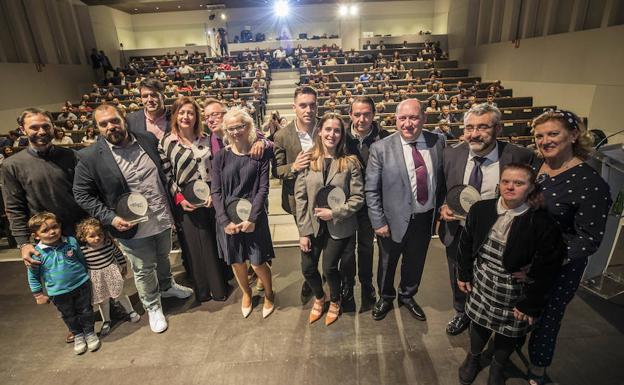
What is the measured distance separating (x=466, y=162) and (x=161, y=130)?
2.10 meters

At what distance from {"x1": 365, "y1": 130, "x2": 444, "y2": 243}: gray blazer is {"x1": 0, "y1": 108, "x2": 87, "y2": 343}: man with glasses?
188cm

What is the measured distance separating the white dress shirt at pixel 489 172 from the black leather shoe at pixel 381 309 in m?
1.00

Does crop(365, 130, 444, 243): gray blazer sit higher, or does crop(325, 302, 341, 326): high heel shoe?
crop(365, 130, 444, 243): gray blazer

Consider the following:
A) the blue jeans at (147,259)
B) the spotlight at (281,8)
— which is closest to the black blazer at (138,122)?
the blue jeans at (147,259)

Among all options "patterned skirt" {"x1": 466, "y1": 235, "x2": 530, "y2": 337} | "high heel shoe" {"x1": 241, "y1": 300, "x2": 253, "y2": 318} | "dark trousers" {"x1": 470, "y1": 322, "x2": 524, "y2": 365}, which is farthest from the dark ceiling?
"dark trousers" {"x1": 470, "y1": 322, "x2": 524, "y2": 365}

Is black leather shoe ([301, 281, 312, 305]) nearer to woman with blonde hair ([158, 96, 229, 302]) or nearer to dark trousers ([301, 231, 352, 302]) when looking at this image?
dark trousers ([301, 231, 352, 302])

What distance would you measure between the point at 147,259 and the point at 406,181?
1.79 meters

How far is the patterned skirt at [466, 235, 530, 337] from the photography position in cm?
147

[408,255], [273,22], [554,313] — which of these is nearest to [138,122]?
[408,255]

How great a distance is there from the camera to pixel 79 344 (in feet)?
6.75

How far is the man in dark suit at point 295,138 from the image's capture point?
2.02m

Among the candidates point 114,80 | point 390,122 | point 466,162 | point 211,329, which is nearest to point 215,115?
point 211,329

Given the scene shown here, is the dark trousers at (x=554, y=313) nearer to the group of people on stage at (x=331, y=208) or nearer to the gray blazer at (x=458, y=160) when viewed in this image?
the group of people on stage at (x=331, y=208)

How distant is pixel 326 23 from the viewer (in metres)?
18.0
